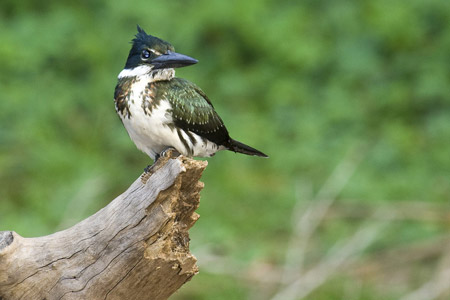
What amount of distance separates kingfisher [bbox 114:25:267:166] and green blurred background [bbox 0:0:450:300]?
7.49 ft

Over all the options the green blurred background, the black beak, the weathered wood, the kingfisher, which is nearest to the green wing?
the kingfisher

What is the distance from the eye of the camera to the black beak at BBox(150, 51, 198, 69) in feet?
12.9

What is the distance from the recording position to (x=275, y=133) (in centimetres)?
816

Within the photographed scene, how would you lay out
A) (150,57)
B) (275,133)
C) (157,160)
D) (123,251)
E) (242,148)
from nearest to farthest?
(123,251) < (157,160) < (150,57) < (242,148) < (275,133)

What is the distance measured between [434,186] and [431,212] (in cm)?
57

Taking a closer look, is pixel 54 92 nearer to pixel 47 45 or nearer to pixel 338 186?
pixel 47 45

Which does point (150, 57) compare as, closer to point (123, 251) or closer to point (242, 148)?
point (242, 148)

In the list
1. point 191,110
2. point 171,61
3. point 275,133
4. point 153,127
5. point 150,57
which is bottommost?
point 153,127

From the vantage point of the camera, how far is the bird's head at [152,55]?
397 cm

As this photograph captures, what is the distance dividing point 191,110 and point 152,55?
32 centimetres

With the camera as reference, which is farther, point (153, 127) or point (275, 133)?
point (275, 133)

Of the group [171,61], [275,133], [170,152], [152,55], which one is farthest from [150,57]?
[275,133]

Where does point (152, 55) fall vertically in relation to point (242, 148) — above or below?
above

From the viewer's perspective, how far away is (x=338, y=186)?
24.0 feet
